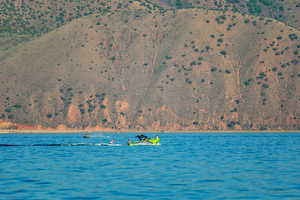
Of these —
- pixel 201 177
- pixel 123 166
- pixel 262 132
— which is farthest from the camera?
pixel 262 132

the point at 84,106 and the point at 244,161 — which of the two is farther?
the point at 84,106

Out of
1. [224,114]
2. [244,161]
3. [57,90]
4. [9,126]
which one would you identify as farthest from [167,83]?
[244,161]

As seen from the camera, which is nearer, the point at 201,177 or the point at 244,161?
the point at 201,177

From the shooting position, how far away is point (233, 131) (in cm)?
19088

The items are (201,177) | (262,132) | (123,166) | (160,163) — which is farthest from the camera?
(262,132)

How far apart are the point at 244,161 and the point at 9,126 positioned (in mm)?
136233

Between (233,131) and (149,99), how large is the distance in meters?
26.3

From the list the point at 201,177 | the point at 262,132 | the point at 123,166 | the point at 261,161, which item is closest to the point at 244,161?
the point at 261,161

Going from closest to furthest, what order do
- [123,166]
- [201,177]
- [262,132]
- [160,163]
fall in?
[201,177], [123,166], [160,163], [262,132]

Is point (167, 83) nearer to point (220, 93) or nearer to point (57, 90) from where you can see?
point (220, 93)

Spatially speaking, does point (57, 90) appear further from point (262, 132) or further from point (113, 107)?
point (262, 132)

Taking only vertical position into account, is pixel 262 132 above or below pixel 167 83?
below

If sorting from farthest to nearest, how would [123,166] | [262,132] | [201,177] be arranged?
1. [262,132]
2. [123,166]
3. [201,177]

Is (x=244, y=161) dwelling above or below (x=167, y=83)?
below
